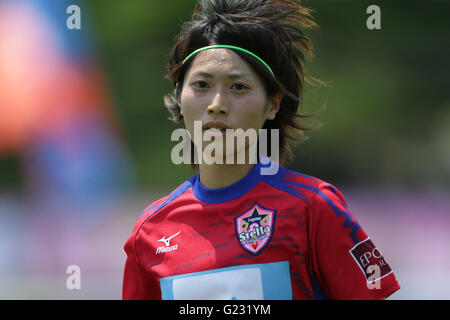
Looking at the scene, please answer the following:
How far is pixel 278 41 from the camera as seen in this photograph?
2648 mm

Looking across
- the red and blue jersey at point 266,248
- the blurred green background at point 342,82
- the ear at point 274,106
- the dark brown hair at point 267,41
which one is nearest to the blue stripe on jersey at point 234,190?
the red and blue jersey at point 266,248

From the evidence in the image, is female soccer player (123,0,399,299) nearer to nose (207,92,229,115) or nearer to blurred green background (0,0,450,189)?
nose (207,92,229,115)

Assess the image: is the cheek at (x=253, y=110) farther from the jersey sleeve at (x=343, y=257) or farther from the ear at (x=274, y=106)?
the jersey sleeve at (x=343, y=257)

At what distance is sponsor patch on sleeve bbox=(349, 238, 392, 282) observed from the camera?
228 cm

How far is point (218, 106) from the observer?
240 centimetres

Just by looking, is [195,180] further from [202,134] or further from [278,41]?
[278,41]

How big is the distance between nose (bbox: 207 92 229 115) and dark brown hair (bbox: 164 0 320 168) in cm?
21

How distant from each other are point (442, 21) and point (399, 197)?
4.56m

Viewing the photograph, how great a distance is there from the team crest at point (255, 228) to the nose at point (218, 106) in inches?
15.5

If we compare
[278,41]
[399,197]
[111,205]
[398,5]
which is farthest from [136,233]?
[398,5]

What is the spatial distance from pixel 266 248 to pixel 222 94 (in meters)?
0.62

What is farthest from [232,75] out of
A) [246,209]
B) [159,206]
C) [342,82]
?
[342,82]

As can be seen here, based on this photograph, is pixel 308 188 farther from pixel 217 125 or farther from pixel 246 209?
pixel 217 125

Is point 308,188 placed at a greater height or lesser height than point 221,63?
lesser
